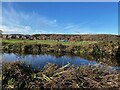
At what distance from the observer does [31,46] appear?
99.0 ft

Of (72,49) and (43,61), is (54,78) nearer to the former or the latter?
(43,61)

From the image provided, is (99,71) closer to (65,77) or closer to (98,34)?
(65,77)

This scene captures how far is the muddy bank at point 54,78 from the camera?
374 inches

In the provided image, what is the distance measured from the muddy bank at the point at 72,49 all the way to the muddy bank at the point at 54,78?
673 inches

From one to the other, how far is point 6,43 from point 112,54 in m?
13.0

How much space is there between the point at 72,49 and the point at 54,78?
69.6 ft

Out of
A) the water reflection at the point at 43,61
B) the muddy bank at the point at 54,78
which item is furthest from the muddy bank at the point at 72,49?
the muddy bank at the point at 54,78

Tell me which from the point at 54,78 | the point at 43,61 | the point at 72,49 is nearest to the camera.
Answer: the point at 54,78

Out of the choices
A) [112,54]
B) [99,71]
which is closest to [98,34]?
[112,54]

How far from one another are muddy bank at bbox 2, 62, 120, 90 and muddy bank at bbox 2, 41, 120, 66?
1711 cm

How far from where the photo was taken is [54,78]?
9.63 meters

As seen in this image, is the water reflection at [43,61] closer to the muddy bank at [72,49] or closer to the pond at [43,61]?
the pond at [43,61]

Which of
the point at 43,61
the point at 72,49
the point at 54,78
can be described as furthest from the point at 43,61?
the point at 72,49

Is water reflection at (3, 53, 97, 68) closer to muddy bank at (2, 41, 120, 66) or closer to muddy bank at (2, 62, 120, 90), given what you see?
muddy bank at (2, 62, 120, 90)
